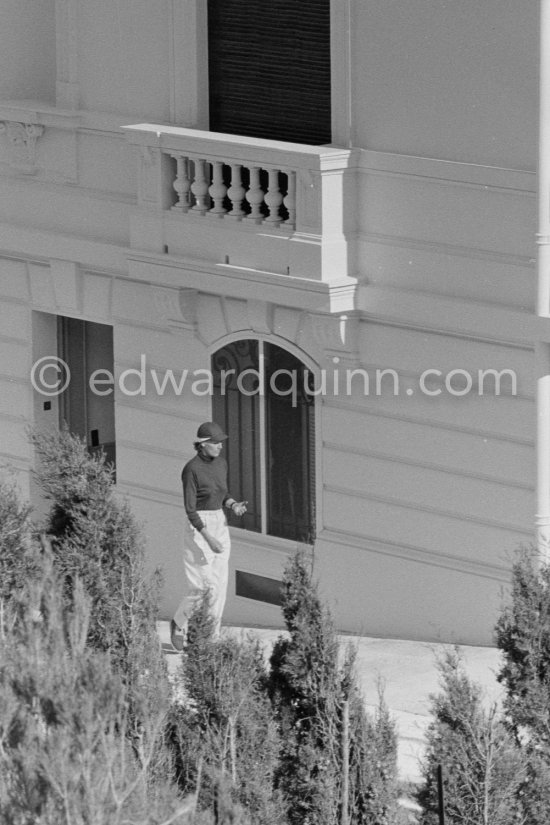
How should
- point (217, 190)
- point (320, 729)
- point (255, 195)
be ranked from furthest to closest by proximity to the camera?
point (217, 190)
point (255, 195)
point (320, 729)

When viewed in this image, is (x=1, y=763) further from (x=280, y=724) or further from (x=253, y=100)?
(x=253, y=100)

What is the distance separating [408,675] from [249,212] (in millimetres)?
3926

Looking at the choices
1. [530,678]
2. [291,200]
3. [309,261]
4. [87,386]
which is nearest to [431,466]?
[309,261]

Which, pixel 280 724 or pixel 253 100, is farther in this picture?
pixel 253 100

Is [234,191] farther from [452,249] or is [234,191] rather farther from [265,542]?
[265,542]

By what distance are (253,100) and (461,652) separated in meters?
4.75

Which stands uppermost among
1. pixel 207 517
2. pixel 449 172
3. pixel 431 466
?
pixel 449 172

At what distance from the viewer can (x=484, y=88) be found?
44.3 ft

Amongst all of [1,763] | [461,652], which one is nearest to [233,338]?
[461,652]

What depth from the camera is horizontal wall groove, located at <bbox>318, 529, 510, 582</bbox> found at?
14.0 metres

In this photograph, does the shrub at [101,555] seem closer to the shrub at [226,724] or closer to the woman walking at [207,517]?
the shrub at [226,724]

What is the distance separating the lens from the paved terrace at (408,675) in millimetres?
12601

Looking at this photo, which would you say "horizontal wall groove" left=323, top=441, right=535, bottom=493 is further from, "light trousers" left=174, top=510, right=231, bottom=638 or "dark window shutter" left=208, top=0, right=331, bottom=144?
"dark window shutter" left=208, top=0, right=331, bottom=144

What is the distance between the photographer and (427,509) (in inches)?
565
